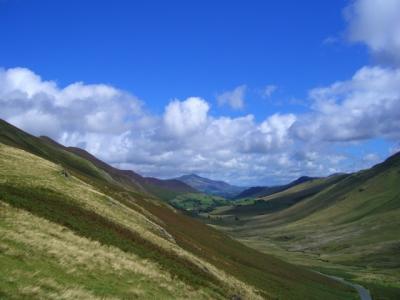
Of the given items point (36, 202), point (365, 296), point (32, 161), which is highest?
point (32, 161)

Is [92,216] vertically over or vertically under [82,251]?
over

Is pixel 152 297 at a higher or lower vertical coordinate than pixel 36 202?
lower

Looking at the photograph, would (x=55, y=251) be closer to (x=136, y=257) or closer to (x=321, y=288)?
(x=136, y=257)

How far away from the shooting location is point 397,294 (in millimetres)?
97938

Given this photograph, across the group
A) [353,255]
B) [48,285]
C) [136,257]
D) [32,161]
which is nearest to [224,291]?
[136,257]

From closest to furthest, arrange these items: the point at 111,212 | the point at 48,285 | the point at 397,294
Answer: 1. the point at 48,285
2. the point at 111,212
3. the point at 397,294

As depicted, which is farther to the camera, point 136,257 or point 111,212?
point 111,212

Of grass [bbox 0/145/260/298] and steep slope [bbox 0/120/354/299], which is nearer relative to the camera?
steep slope [bbox 0/120/354/299]

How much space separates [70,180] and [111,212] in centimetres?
1141

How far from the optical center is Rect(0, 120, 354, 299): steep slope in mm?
23328

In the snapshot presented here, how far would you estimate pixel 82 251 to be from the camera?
30.2 meters

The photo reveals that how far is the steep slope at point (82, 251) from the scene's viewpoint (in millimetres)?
23328

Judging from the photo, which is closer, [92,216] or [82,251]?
[82,251]

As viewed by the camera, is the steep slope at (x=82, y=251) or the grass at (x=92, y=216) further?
the grass at (x=92, y=216)
